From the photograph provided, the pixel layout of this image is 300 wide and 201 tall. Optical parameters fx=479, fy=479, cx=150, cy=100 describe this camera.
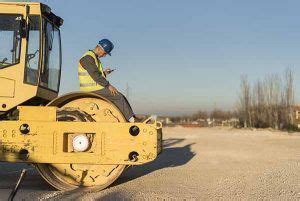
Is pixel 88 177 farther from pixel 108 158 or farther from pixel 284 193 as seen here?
pixel 284 193

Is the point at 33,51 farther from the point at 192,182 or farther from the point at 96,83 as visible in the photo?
the point at 192,182

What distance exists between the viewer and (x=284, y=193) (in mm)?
7484

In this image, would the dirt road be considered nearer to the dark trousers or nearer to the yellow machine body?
the yellow machine body

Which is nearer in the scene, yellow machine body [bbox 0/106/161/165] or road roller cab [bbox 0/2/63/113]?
yellow machine body [bbox 0/106/161/165]

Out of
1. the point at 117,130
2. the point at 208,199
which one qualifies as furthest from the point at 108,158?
the point at 208,199

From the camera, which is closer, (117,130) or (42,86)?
(117,130)

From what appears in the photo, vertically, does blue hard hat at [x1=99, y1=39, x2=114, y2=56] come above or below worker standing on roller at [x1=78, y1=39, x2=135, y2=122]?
above

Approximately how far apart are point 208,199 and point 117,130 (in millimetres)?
1667

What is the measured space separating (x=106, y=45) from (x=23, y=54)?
4.34 feet

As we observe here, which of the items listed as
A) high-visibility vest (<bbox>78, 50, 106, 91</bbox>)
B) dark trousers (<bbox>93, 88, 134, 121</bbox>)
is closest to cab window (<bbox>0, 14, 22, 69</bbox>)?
high-visibility vest (<bbox>78, 50, 106, 91</bbox>)

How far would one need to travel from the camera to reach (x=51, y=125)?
7105 millimetres

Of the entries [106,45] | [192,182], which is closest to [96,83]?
[106,45]

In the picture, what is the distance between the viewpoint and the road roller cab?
7.30 metres

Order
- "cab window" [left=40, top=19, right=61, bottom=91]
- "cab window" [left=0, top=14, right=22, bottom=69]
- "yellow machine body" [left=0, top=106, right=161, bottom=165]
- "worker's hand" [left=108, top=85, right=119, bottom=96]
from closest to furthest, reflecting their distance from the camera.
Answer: "yellow machine body" [left=0, top=106, right=161, bottom=165] < "cab window" [left=0, top=14, right=22, bottom=69] < "worker's hand" [left=108, top=85, right=119, bottom=96] < "cab window" [left=40, top=19, right=61, bottom=91]
